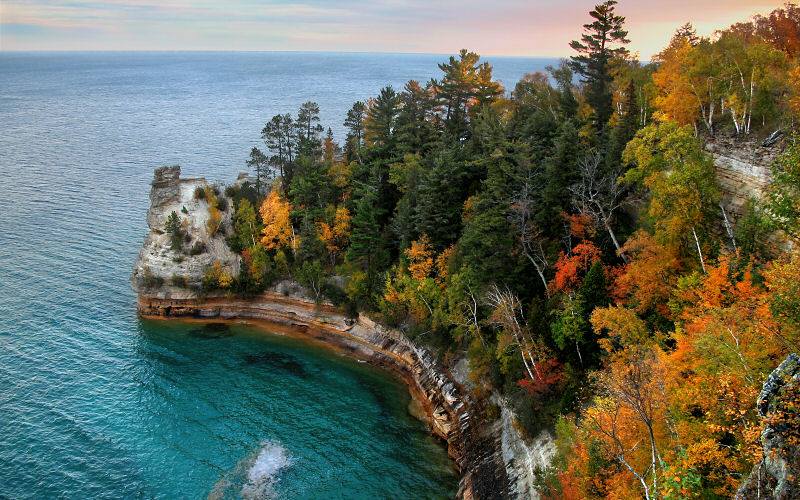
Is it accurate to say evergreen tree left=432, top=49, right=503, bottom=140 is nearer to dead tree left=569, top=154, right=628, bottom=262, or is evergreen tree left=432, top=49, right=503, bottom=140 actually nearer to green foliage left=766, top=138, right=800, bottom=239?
dead tree left=569, top=154, right=628, bottom=262

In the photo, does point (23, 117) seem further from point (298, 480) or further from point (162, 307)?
point (298, 480)

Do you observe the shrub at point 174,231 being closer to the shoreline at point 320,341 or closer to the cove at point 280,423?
the shoreline at point 320,341

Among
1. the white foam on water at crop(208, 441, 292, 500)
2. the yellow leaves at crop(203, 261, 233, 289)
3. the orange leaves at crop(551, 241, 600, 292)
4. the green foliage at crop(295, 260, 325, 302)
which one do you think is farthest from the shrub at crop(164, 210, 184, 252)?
the orange leaves at crop(551, 241, 600, 292)

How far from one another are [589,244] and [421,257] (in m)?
18.1

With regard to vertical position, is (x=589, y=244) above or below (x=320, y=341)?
above

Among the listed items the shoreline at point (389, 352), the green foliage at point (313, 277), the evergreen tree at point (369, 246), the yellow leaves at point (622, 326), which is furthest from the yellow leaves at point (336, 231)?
the yellow leaves at point (622, 326)

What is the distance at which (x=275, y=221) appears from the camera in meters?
63.8

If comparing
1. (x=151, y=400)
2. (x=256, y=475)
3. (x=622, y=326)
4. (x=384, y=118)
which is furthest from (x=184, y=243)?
(x=622, y=326)

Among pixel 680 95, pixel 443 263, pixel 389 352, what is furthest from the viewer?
pixel 389 352

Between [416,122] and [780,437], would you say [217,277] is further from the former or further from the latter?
[780,437]

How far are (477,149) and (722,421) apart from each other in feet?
128

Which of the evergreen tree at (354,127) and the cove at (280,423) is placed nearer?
the cove at (280,423)

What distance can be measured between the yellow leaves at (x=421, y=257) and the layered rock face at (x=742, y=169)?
25835 millimetres

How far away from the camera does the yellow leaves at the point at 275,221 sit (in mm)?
63344
